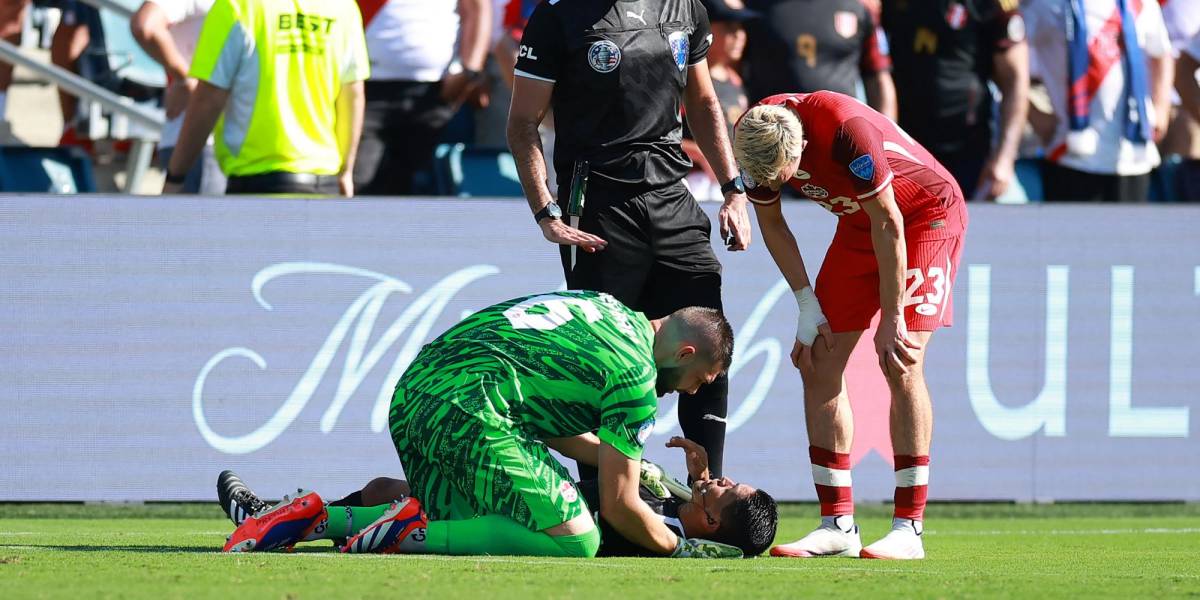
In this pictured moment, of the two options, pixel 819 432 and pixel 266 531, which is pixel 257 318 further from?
pixel 819 432

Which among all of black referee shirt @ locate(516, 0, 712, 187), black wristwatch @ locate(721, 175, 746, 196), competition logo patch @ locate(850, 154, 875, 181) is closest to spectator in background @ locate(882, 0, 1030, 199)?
black wristwatch @ locate(721, 175, 746, 196)

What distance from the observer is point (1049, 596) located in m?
4.73

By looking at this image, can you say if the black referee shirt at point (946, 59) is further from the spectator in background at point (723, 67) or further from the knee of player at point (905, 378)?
the knee of player at point (905, 378)

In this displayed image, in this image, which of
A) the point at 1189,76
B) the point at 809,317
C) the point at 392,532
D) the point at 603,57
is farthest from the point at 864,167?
the point at 1189,76

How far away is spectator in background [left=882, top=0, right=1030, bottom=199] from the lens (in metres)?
9.75

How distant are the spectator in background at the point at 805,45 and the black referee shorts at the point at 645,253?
10.1 feet

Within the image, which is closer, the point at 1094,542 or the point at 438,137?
the point at 1094,542

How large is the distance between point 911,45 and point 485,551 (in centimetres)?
522

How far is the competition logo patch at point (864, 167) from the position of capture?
18.8 ft

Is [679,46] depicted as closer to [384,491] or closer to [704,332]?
[704,332]

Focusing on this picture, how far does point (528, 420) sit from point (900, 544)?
143 cm

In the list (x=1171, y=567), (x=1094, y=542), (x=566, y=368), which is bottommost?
(x=1094, y=542)

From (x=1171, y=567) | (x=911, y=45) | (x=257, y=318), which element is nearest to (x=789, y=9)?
(x=911, y=45)

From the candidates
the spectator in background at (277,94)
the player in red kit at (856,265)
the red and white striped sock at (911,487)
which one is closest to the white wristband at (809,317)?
the player in red kit at (856,265)
